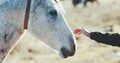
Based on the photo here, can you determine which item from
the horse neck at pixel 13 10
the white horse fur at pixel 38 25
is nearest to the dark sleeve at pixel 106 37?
the white horse fur at pixel 38 25

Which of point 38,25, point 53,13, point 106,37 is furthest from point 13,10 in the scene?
point 106,37

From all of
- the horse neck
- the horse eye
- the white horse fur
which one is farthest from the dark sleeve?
the horse neck

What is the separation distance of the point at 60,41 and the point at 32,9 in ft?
1.77

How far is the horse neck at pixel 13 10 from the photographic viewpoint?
4.46m

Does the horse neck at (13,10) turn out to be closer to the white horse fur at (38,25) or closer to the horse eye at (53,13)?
the white horse fur at (38,25)

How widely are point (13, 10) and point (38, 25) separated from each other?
366mm

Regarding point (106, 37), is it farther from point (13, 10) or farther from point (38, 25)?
point (13, 10)

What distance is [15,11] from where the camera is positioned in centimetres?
448

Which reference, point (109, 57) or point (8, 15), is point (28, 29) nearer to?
point (8, 15)

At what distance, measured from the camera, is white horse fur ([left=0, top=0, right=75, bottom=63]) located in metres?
4.46

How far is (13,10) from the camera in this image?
4.48m

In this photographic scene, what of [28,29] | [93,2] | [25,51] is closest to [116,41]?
[28,29]

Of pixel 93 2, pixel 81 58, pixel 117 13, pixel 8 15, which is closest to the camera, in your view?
pixel 8 15

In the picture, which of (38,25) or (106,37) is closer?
(38,25)
